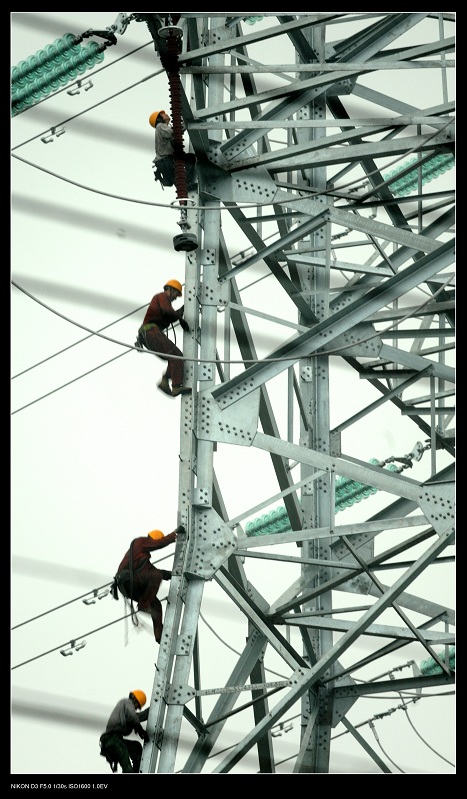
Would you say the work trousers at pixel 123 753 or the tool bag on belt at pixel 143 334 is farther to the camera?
the tool bag on belt at pixel 143 334

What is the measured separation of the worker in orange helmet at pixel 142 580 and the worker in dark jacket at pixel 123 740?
0.97 meters

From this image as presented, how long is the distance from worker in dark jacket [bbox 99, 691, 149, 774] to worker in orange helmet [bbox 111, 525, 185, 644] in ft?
3.19

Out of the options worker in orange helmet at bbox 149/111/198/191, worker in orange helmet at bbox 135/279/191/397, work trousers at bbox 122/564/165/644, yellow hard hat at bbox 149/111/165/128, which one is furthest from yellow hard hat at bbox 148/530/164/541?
yellow hard hat at bbox 149/111/165/128

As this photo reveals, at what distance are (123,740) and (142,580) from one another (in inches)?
69.1

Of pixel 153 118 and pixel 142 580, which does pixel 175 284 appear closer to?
pixel 153 118

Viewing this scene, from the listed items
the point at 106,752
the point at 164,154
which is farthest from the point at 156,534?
the point at 164,154

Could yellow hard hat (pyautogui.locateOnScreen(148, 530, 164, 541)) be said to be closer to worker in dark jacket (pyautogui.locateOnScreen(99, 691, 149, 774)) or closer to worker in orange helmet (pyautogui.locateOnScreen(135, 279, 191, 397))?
worker in dark jacket (pyautogui.locateOnScreen(99, 691, 149, 774))

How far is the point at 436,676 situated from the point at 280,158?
579 cm

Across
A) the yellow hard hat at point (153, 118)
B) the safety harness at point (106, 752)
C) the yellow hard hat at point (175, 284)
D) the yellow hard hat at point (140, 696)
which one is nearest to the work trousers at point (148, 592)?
the yellow hard hat at point (140, 696)

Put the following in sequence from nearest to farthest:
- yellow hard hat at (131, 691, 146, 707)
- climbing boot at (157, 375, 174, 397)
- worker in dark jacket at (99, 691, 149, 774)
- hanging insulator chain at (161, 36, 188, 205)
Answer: hanging insulator chain at (161, 36, 188, 205), worker in dark jacket at (99, 691, 149, 774), climbing boot at (157, 375, 174, 397), yellow hard hat at (131, 691, 146, 707)

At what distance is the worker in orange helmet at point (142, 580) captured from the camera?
17.1m

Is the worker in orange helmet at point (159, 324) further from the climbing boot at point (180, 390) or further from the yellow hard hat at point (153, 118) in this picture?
the yellow hard hat at point (153, 118)

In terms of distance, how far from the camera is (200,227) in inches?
657

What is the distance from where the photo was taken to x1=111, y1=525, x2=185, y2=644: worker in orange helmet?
17094 mm
